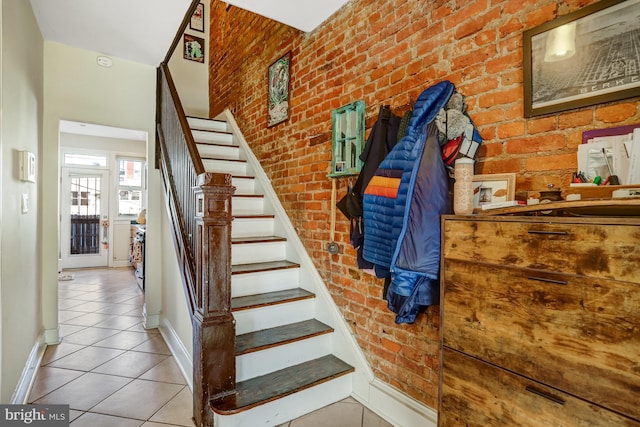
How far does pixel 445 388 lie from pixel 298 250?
Result: 1696 millimetres

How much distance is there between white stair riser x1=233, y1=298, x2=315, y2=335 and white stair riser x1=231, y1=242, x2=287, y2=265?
0.57m

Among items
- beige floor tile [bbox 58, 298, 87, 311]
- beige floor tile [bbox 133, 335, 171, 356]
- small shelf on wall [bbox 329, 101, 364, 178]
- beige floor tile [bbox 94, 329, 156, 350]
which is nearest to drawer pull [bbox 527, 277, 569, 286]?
small shelf on wall [bbox 329, 101, 364, 178]

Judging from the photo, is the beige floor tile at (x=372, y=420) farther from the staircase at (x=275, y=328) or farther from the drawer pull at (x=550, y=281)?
the drawer pull at (x=550, y=281)

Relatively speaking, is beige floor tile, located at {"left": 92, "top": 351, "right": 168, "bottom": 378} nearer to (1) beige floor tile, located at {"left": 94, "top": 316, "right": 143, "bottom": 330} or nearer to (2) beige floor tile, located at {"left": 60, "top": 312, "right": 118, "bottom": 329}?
(1) beige floor tile, located at {"left": 94, "top": 316, "right": 143, "bottom": 330}

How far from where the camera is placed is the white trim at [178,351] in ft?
7.57

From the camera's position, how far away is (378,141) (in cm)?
195

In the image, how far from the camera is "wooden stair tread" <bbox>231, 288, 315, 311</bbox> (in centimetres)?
230

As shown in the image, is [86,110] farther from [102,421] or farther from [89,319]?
[102,421]

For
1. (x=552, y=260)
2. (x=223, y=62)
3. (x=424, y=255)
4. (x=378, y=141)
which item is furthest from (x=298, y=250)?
(x=223, y=62)

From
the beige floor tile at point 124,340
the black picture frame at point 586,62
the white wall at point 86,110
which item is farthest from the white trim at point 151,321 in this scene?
the black picture frame at point 586,62

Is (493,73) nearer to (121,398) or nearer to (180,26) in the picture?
(180,26)

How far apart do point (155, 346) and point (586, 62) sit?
136 inches

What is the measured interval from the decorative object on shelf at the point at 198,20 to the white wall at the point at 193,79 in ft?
0.14

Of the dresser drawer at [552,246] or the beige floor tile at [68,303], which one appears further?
the beige floor tile at [68,303]
